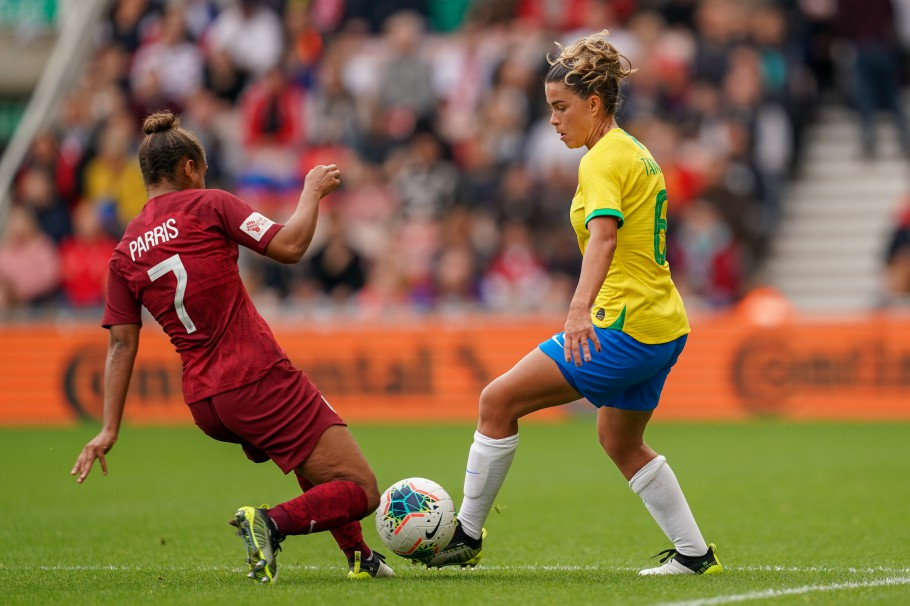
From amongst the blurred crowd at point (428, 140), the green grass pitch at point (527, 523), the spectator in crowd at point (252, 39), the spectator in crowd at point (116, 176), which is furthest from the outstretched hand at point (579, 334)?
the spectator in crowd at point (252, 39)

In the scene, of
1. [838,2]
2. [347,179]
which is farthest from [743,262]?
[347,179]

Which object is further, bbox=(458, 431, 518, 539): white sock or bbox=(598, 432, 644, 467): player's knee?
bbox=(598, 432, 644, 467): player's knee

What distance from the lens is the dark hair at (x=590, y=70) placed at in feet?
21.0

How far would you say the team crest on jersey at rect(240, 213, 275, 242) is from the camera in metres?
6.28

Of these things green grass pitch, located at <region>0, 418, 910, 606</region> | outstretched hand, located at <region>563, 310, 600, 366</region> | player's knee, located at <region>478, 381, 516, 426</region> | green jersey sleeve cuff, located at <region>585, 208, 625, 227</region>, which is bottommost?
green grass pitch, located at <region>0, 418, 910, 606</region>

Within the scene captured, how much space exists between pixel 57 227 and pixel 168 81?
2.97 metres

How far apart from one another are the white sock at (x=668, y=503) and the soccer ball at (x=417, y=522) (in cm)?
89

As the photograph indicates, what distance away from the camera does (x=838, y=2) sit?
18750 mm

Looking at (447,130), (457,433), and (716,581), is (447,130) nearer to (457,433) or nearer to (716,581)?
(457,433)

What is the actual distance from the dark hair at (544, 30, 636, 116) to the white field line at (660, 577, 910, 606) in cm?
222

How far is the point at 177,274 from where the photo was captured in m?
6.34

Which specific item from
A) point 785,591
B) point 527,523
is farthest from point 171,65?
point 785,591

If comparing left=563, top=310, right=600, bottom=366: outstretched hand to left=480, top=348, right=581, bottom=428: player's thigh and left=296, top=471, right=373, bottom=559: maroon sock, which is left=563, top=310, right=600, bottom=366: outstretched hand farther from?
left=296, top=471, right=373, bottom=559: maroon sock

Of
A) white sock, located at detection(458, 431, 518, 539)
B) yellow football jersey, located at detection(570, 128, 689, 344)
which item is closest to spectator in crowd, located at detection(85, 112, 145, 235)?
white sock, located at detection(458, 431, 518, 539)
